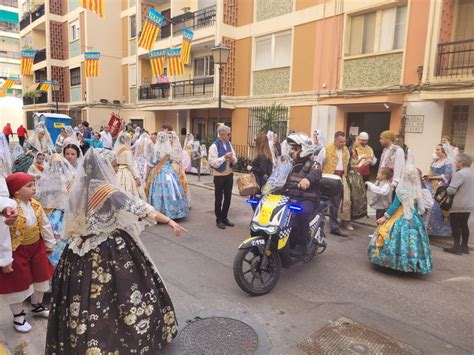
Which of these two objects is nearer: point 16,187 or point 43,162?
point 16,187

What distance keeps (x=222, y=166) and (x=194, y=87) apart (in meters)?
13.0

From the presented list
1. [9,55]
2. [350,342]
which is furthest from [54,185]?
[9,55]

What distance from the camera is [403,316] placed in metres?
3.79

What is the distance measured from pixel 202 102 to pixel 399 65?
352 inches

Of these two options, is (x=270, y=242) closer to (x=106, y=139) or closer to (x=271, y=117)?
(x=106, y=139)

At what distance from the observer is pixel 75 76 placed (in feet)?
90.8

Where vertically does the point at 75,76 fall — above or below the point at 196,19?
below

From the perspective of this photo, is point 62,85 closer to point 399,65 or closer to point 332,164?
point 399,65

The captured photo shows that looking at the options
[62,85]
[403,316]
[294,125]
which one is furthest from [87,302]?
[62,85]

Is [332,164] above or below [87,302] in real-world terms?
above

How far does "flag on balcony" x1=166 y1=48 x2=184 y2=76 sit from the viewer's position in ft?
48.3

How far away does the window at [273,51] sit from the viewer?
14.9 meters

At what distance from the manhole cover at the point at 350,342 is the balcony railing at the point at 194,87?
1536 centimetres

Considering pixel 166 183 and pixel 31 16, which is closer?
pixel 166 183
